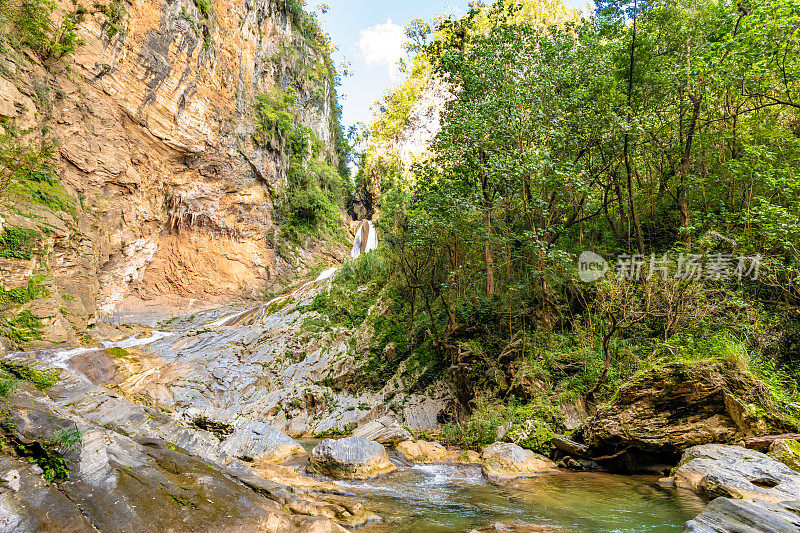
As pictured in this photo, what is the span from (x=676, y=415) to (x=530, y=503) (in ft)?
10.9

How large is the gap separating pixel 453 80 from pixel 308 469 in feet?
39.1

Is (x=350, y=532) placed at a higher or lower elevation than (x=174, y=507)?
lower

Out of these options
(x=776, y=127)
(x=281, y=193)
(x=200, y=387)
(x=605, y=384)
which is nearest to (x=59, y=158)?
(x=200, y=387)

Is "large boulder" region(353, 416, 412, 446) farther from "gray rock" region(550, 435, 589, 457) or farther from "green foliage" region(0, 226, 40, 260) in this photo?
"green foliage" region(0, 226, 40, 260)

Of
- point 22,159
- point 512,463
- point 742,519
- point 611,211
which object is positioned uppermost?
point 611,211

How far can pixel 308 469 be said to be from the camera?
7.34 meters

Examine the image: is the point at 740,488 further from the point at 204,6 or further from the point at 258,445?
the point at 204,6

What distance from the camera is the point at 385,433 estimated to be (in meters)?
9.89

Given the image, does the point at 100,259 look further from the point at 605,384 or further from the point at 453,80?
the point at 605,384

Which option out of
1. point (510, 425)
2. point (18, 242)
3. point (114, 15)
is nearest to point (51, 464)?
point (510, 425)

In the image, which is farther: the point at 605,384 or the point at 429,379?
the point at 429,379

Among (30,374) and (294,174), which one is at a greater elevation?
(294,174)

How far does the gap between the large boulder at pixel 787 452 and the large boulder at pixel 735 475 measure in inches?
9.4

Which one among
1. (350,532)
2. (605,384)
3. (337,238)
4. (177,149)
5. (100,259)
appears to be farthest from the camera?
(337,238)
